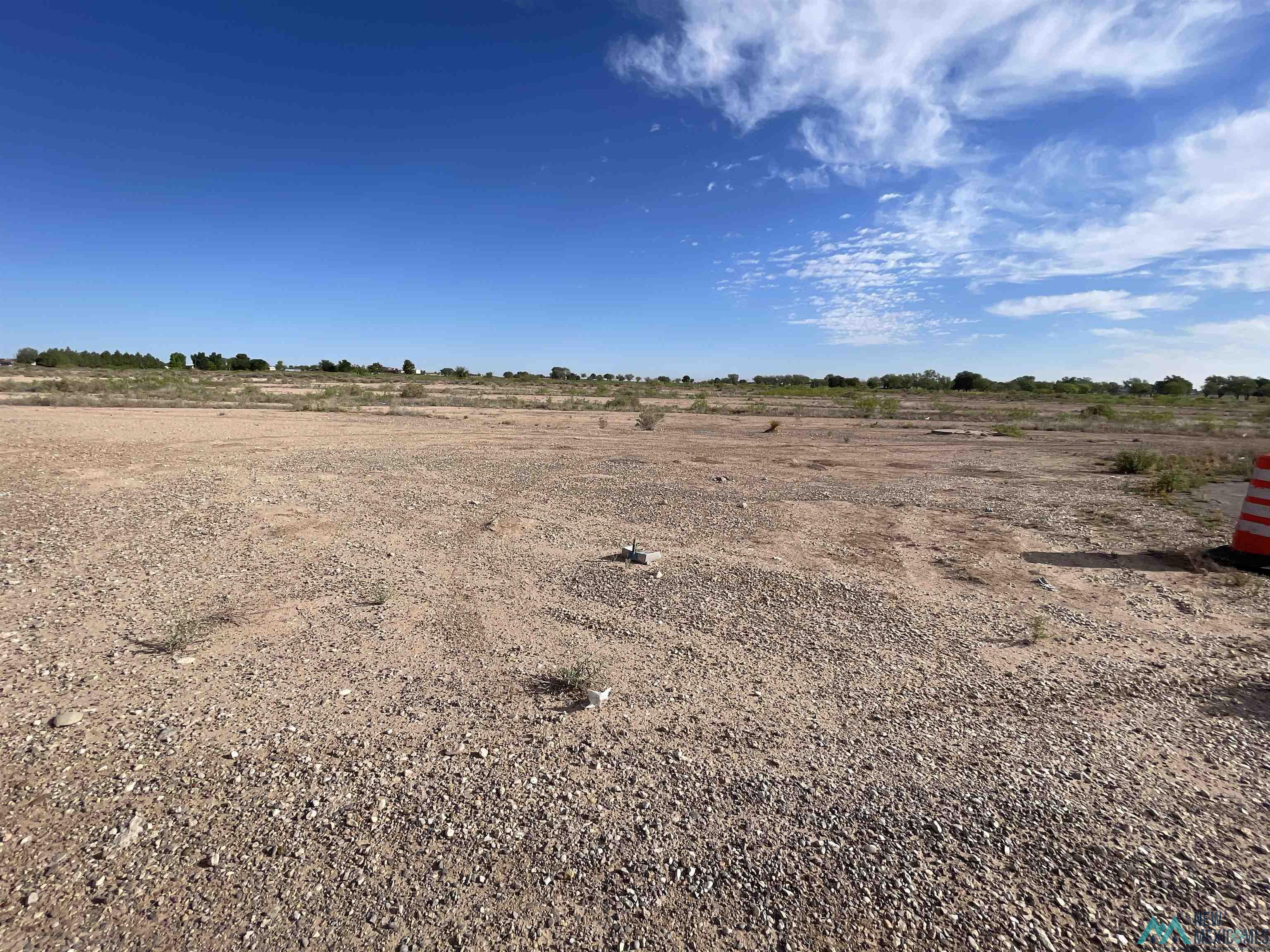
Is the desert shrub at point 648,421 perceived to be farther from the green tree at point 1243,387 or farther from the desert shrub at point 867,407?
the green tree at point 1243,387

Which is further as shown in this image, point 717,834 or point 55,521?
point 55,521

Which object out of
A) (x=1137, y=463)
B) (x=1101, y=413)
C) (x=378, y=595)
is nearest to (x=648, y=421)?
(x=1137, y=463)

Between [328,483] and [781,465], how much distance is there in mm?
11690

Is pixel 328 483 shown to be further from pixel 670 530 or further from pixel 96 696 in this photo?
pixel 96 696

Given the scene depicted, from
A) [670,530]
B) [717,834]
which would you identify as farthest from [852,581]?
[717,834]

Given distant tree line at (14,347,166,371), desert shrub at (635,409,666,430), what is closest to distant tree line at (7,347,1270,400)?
distant tree line at (14,347,166,371)

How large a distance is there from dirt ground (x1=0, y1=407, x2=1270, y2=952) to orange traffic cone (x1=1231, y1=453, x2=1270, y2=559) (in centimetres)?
60

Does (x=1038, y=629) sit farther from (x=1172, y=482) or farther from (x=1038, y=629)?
(x=1172, y=482)

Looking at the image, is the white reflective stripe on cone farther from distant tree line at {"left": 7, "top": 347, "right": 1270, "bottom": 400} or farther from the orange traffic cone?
distant tree line at {"left": 7, "top": 347, "right": 1270, "bottom": 400}

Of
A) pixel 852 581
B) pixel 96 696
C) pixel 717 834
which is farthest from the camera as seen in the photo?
pixel 852 581

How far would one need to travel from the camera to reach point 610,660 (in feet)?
15.9

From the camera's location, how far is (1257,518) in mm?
7781

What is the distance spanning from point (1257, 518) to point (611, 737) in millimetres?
9657

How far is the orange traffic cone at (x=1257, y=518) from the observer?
762 centimetres
